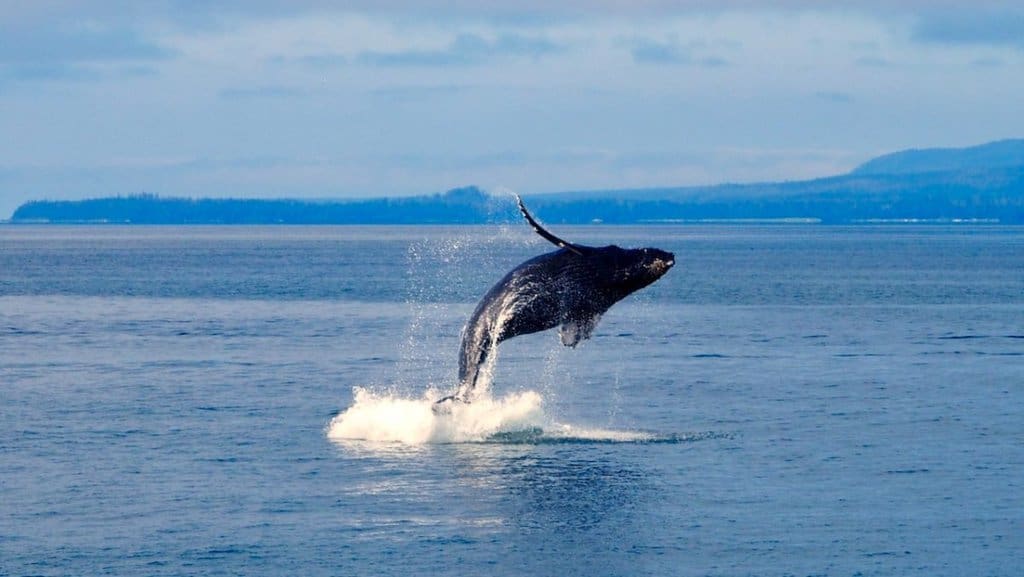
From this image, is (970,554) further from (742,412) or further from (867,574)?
(742,412)

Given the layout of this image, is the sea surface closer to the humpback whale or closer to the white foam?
the white foam

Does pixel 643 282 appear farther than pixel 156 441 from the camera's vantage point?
No

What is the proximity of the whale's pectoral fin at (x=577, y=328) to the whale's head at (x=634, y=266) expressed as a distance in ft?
2.49

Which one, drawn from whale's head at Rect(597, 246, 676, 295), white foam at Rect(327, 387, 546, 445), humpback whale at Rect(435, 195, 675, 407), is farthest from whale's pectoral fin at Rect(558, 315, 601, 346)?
white foam at Rect(327, 387, 546, 445)

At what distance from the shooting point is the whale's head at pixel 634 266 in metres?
26.9

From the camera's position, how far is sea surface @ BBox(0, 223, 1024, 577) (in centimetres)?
2377

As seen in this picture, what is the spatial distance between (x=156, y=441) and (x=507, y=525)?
10.4m

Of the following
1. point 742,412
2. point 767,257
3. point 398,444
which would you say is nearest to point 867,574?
point 398,444

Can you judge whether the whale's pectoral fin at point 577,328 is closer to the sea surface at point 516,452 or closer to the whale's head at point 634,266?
the whale's head at point 634,266

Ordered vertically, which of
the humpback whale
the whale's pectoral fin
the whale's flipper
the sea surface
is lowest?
the sea surface

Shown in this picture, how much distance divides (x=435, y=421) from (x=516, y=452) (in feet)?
7.83

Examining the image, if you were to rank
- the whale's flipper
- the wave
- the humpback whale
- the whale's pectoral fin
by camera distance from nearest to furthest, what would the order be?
the whale's flipper → the humpback whale → the whale's pectoral fin → the wave

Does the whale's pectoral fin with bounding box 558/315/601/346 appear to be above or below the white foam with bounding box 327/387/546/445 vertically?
above

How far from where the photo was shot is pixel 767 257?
164125mm
